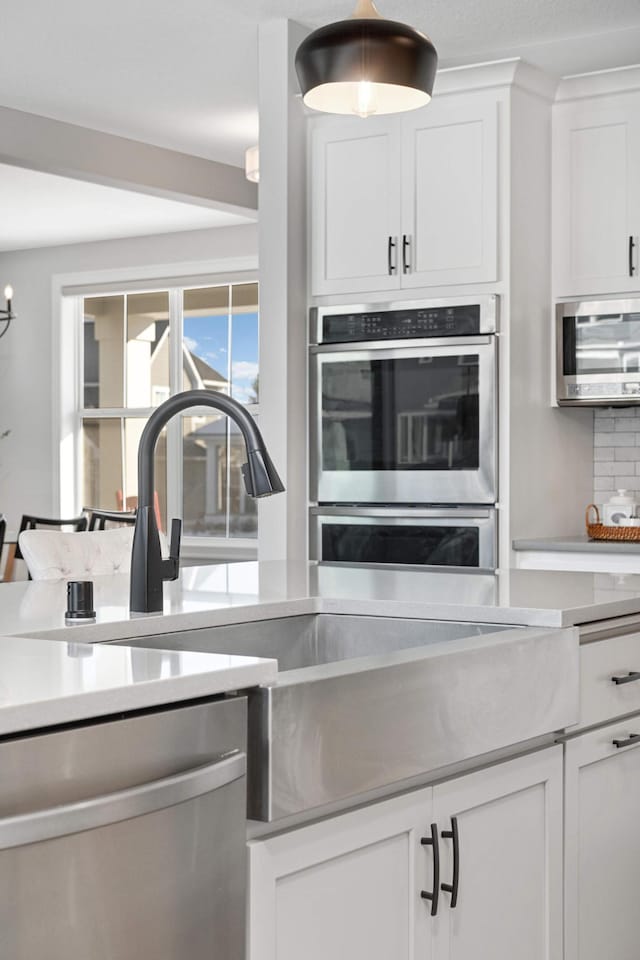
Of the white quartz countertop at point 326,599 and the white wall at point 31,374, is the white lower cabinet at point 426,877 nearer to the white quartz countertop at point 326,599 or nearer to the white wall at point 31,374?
the white quartz countertop at point 326,599

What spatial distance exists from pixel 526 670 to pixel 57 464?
7.18 metres

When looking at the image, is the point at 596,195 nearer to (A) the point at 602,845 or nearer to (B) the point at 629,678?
(B) the point at 629,678

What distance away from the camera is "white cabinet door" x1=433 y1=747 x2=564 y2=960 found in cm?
160

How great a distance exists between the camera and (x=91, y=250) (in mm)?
8383

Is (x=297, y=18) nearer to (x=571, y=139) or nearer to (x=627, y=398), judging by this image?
(x=571, y=139)

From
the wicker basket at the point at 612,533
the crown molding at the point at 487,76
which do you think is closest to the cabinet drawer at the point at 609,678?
the wicker basket at the point at 612,533

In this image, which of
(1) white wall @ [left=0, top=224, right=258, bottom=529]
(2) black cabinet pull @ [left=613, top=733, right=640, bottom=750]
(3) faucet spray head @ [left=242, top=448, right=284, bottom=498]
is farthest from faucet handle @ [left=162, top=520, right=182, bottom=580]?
(1) white wall @ [left=0, top=224, right=258, bottom=529]

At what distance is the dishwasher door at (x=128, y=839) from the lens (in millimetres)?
1006

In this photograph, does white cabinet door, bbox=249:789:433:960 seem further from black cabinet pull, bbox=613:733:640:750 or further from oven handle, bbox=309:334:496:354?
oven handle, bbox=309:334:496:354

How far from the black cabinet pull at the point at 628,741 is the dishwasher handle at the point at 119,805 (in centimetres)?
96

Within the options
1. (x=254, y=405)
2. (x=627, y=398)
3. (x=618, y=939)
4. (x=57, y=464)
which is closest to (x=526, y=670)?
(x=618, y=939)

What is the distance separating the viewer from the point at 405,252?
4238 millimetres

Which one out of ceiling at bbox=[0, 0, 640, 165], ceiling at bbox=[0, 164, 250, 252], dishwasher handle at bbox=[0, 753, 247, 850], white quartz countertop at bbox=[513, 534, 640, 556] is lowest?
dishwasher handle at bbox=[0, 753, 247, 850]

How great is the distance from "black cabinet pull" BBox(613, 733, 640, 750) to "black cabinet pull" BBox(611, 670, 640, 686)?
0.10 meters
